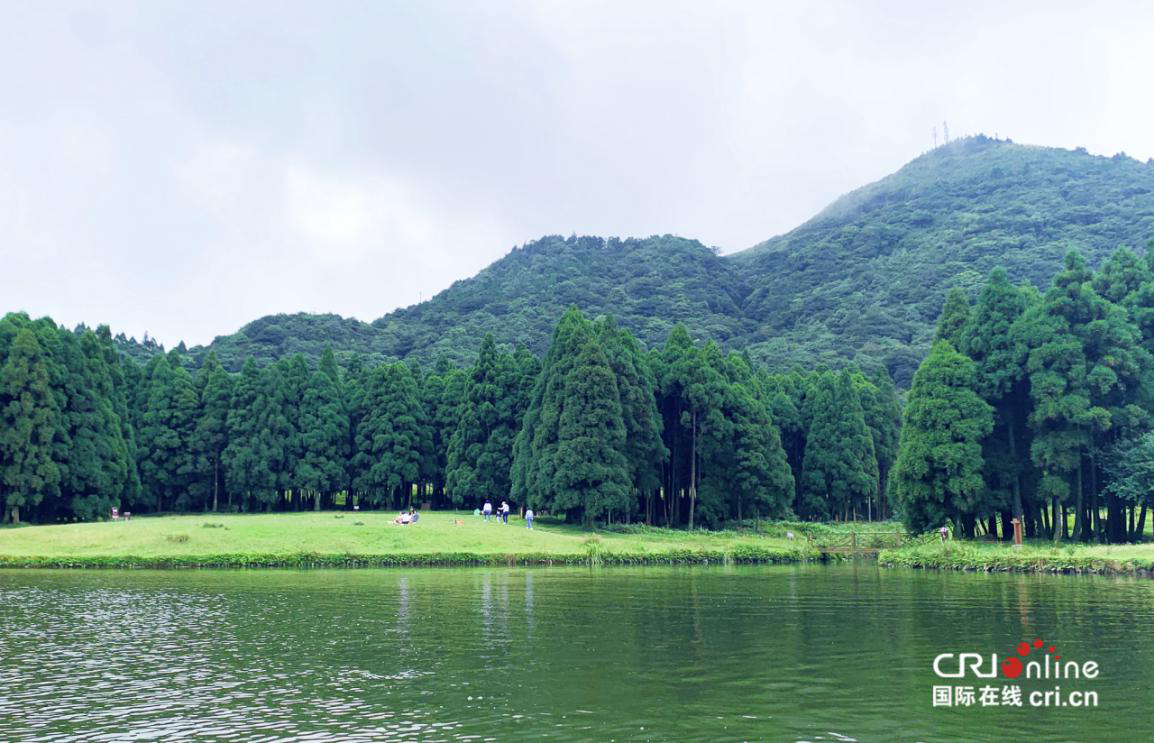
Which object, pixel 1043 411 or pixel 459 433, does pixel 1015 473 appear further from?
pixel 459 433

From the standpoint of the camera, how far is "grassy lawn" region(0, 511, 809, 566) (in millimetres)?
45031

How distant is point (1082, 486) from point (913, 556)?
40.7 feet

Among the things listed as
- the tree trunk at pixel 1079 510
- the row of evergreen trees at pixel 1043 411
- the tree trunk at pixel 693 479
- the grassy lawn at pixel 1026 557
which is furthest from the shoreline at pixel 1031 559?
the tree trunk at pixel 693 479

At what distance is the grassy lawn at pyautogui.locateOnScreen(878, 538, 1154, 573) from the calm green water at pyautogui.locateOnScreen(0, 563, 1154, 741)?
4.88 metres

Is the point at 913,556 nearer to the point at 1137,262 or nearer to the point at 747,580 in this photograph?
the point at 747,580

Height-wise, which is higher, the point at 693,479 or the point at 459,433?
the point at 459,433

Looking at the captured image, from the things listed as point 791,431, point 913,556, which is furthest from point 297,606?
point 791,431

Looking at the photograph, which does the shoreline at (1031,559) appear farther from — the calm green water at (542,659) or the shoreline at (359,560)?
the shoreline at (359,560)

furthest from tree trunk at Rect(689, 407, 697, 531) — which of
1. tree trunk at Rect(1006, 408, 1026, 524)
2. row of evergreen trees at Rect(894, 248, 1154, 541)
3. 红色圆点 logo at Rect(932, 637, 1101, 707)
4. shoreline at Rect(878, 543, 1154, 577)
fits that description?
红色圆点 logo at Rect(932, 637, 1101, 707)

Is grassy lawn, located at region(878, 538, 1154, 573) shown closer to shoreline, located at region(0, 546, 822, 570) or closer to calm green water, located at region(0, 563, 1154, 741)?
calm green water, located at region(0, 563, 1154, 741)

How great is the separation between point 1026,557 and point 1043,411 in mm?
10167

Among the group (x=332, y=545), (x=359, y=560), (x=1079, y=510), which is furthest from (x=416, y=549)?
(x=1079, y=510)

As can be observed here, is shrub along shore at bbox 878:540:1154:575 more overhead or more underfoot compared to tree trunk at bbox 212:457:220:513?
more underfoot

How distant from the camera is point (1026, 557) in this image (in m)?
42.9
